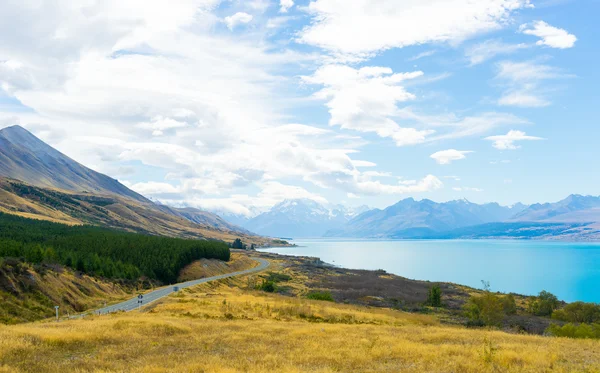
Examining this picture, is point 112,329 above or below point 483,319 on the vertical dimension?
above

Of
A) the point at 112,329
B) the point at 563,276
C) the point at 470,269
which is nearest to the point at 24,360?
the point at 112,329

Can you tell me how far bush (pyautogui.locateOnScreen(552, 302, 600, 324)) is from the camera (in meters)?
64.4

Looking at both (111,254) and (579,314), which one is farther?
(111,254)

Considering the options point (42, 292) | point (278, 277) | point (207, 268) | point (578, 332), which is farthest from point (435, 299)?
point (42, 292)

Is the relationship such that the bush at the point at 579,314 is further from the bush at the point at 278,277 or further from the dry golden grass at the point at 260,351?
the bush at the point at 278,277

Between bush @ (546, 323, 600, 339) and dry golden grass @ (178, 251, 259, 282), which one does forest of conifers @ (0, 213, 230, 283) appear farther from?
bush @ (546, 323, 600, 339)

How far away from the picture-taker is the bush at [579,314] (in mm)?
64438

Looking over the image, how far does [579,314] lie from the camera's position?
65188 mm

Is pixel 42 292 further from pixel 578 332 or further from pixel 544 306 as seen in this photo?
pixel 544 306

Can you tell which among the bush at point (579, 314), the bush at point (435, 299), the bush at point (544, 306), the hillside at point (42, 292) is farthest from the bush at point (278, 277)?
the bush at point (579, 314)

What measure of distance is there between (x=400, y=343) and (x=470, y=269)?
7222 inches

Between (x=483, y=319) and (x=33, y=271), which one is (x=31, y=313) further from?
(x=483, y=319)

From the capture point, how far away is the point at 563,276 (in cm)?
16025

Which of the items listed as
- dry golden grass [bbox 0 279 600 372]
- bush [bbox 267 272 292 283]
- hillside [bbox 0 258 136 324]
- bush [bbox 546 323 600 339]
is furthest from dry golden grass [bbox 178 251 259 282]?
bush [bbox 546 323 600 339]
